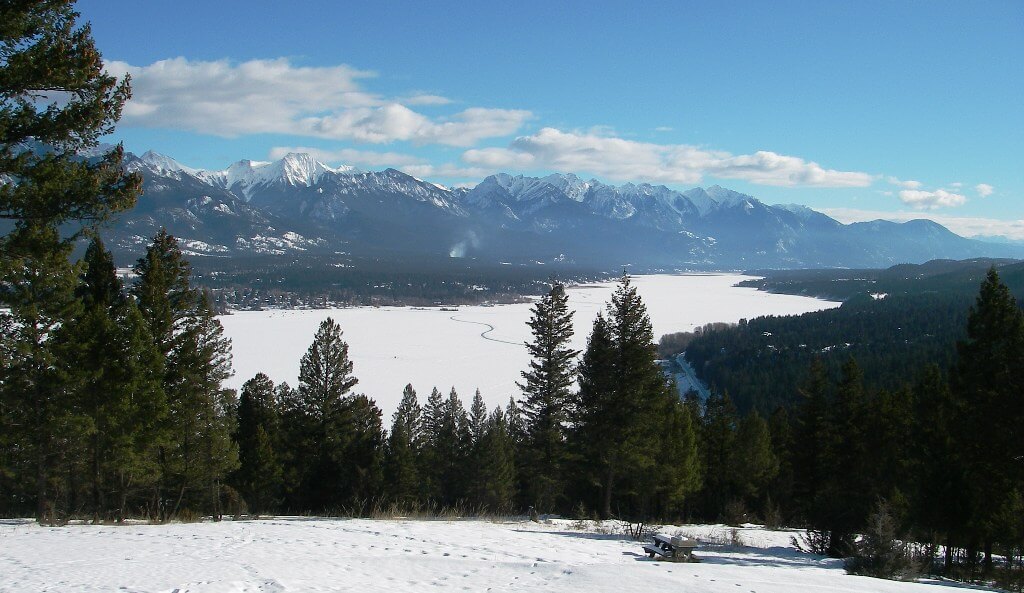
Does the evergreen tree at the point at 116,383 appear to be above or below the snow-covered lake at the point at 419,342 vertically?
above

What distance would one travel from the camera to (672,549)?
432 inches

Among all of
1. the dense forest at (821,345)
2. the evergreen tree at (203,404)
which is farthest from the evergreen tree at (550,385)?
the dense forest at (821,345)

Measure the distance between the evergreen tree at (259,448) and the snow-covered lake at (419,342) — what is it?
106ft

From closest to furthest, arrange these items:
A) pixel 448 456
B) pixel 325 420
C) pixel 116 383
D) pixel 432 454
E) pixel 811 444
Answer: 1. pixel 116 383
2. pixel 811 444
3. pixel 325 420
4. pixel 432 454
5. pixel 448 456

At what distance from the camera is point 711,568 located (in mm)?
9734

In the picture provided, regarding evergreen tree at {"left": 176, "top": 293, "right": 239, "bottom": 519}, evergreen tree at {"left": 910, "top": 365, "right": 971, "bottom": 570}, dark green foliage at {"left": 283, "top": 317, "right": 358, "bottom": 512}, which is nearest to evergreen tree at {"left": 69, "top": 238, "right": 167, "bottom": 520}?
evergreen tree at {"left": 176, "top": 293, "right": 239, "bottom": 519}

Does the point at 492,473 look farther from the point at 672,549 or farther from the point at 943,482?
the point at 672,549

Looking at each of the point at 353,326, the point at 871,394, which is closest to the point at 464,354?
the point at 353,326

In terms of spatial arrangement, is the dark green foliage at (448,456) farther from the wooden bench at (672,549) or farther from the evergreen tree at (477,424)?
the wooden bench at (672,549)

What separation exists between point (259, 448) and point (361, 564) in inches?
856

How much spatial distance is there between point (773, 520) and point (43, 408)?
24.8 metres

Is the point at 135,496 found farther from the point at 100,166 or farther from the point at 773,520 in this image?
the point at 773,520

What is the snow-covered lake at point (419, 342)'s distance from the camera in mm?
81375

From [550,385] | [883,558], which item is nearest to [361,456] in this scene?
[550,385]
